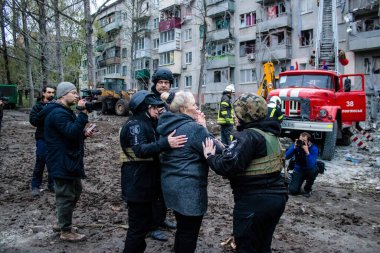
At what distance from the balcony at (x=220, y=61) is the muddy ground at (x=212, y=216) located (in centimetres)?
2194

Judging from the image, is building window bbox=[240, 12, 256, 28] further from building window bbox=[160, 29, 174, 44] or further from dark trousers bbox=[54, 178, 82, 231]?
dark trousers bbox=[54, 178, 82, 231]

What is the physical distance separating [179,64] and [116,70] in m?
15.3

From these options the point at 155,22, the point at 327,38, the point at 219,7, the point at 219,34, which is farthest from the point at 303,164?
the point at 155,22

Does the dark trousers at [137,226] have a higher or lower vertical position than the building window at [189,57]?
lower

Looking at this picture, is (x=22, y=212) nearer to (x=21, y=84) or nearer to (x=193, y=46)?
(x=193, y=46)

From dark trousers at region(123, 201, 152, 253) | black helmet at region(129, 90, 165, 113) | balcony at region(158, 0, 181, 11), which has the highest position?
balcony at region(158, 0, 181, 11)

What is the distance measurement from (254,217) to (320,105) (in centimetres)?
776

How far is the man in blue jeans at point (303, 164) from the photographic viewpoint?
6.04 m

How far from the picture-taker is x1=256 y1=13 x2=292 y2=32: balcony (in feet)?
83.6

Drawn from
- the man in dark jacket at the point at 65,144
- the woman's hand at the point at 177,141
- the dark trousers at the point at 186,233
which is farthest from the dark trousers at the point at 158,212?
the woman's hand at the point at 177,141

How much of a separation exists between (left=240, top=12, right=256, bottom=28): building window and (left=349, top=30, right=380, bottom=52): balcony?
912 centimetres

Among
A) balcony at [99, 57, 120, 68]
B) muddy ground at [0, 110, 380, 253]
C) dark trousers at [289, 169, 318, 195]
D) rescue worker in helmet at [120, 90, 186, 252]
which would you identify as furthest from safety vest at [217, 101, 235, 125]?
balcony at [99, 57, 120, 68]

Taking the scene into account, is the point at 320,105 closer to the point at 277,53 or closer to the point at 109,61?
the point at 277,53

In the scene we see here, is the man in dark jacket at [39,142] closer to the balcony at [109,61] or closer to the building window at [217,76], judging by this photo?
the building window at [217,76]
